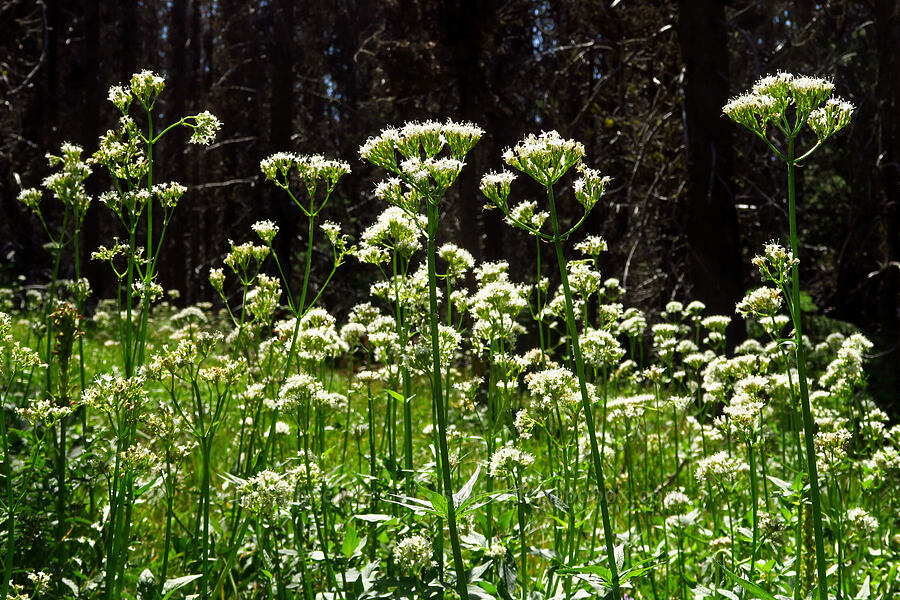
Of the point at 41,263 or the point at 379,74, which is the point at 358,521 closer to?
the point at 379,74

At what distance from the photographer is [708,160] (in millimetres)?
7566

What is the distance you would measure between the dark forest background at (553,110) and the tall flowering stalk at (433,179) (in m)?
3.83

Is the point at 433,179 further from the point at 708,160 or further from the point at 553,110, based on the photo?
the point at 553,110

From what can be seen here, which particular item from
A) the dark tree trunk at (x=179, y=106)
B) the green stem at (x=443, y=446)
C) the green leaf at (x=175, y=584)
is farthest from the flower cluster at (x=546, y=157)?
the dark tree trunk at (x=179, y=106)

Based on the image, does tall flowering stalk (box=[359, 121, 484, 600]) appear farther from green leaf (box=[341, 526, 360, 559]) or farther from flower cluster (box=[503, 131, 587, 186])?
green leaf (box=[341, 526, 360, 559])

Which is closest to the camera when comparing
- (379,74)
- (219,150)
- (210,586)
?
(210,586)

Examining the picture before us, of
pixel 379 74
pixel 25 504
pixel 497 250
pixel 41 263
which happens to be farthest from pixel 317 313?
pixel 41 263

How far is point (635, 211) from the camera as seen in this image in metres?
8.69

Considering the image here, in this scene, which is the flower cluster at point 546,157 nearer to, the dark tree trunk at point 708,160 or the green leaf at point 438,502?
the green leaf at point 438,502

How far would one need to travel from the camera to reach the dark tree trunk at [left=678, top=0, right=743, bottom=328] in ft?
24.5

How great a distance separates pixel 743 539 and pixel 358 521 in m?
1.79

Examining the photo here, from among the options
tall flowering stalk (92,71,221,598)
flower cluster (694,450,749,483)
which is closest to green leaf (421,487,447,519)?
tall flowering stalk (92,71,221,598)

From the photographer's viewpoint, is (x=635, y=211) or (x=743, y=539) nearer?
(x=743, y=539)

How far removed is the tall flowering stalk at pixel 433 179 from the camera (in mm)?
1810
